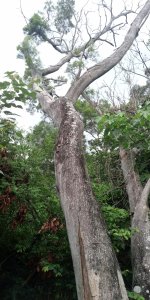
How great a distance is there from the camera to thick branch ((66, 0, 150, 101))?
5.90 m

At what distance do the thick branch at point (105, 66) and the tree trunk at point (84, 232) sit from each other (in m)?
2.00

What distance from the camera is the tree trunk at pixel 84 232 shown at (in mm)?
2803

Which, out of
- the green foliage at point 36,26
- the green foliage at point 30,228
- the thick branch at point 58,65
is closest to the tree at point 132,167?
the green foliage at point 30,228

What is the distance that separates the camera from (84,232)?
3.08 meters

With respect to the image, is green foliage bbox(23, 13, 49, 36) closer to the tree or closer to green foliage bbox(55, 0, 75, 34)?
green foliage bbox(55, 0, 75, 34)

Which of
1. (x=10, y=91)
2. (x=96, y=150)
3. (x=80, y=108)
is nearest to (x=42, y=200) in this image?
(x=10, y=91)

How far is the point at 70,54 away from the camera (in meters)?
9.48

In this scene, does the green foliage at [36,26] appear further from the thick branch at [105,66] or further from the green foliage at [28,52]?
the thick branch at [105,66]

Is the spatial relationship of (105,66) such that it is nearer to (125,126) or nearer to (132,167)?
(132,167)

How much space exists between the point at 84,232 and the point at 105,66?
4166 mm

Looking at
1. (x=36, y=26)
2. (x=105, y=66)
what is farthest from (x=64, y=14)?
(x=105, y=66)

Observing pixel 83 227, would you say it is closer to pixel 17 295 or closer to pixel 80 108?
pixel 17 295

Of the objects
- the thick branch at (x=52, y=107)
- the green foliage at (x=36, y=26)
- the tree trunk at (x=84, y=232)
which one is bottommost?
the tree trunk at (x=84, y=232)

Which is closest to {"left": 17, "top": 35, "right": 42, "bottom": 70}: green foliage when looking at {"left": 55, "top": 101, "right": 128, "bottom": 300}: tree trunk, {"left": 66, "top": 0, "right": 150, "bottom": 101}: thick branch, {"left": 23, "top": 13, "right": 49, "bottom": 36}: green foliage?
{"left": 23, "top": 13, "right": 49, "bottom": 36}: green foliage
